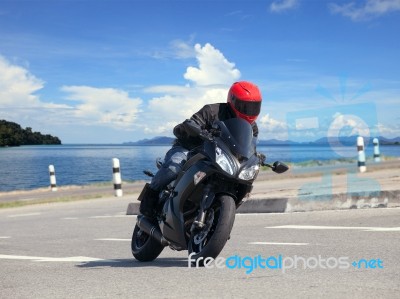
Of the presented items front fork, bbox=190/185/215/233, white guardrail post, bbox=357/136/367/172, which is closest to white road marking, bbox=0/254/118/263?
front fork, bbox=190/185/215/233

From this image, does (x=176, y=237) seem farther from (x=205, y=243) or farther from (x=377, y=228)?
(x=377, y=228)

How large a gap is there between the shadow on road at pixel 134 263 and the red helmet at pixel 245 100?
4.66 feet

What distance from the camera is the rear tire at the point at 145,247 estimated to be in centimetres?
658

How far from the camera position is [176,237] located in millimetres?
5871

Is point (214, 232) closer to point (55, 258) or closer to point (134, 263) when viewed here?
point (134, 263)

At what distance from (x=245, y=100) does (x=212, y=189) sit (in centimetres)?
85

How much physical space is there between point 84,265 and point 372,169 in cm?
1827

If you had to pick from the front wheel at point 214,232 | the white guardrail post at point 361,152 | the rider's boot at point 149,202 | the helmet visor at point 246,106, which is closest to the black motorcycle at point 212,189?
the front wheel at point 214,232

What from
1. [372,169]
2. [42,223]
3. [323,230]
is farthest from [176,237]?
[372,169]

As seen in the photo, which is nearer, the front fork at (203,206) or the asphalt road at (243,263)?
the asphalt road at (243,263)

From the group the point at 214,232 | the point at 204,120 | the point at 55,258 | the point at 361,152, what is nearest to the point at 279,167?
the point at 204,120

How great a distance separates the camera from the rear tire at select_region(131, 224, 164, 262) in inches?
259

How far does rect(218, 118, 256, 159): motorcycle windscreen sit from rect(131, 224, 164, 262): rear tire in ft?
5.00

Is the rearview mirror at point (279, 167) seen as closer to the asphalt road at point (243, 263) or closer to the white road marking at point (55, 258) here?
the asphalt road at point (243, 263)
